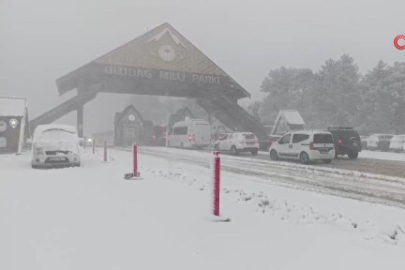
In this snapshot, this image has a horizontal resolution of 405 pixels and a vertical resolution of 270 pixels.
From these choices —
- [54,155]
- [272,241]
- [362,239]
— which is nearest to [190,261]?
[272,241]

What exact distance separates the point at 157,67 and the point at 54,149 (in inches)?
989

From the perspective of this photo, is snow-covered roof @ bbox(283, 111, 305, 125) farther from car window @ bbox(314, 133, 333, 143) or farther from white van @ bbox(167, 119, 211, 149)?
car window @ bbox(314, 133, 333, 143)

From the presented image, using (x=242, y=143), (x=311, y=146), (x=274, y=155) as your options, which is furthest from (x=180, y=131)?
(x=311, y=146)

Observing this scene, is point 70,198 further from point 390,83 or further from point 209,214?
point 390,83

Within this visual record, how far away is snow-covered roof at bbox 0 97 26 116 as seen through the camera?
27.3m

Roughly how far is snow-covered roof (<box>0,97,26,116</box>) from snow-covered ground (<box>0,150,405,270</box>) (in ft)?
73.9

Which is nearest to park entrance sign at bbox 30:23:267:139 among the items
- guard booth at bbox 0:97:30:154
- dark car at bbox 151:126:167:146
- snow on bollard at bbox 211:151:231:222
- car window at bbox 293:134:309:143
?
guard booth at bbox 0:97:30:154

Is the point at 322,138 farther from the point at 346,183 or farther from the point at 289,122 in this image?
the point at 289,122

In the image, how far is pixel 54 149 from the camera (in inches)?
527

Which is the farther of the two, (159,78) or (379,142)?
(159,78)

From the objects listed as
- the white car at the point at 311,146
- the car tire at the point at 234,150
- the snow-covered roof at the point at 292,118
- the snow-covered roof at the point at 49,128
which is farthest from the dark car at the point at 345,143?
the snow-covered roof at the point at 292,118

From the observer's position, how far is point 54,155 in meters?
13.3

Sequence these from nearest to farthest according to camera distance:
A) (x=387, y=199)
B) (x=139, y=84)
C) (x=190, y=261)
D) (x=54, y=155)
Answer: (x=190, y=261)
(x=387, y=199)
(x=54, y=155)
(x=139, y=84)

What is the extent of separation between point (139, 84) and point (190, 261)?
116 feet
